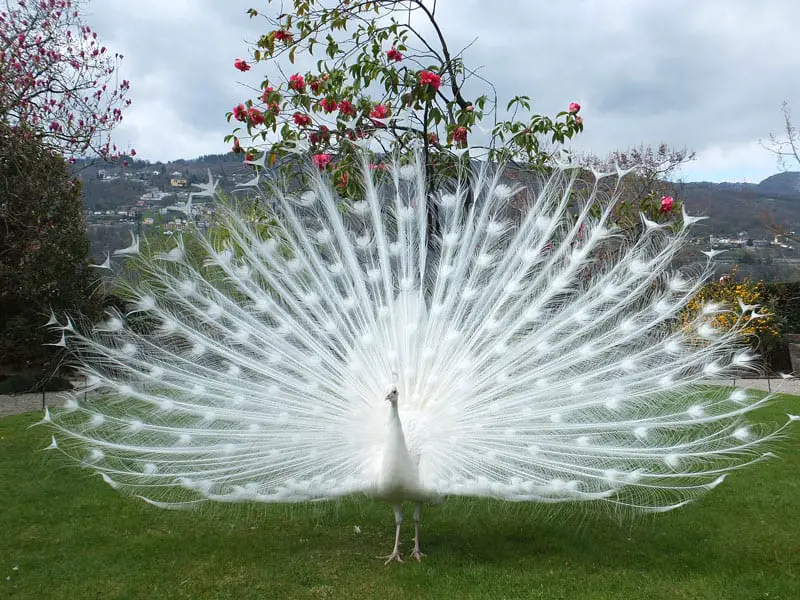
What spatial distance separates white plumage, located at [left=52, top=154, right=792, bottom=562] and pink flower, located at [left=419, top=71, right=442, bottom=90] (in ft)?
4.52

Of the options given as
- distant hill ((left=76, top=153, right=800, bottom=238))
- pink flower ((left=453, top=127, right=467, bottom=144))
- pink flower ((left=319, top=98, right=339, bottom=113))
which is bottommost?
pink flower ((left=453, top=127, right=467, bottom=144))

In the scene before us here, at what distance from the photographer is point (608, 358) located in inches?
192

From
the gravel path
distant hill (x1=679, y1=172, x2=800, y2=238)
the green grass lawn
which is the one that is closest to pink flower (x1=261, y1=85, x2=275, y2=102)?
the green grass lawn

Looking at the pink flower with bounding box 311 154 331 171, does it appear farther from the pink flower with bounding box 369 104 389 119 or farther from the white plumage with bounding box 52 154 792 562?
the pink flower with bounding box 369 104 389 119

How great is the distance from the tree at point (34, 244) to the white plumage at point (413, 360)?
25.7 feet

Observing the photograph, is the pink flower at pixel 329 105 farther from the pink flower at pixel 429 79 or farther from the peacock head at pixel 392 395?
the peacock head at pixel 392 395

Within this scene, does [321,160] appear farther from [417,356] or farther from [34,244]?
[34,244]

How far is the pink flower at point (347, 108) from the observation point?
6727 millimetres

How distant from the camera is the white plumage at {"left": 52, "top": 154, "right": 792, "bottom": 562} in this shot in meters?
4.54

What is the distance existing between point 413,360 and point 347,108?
2964mm

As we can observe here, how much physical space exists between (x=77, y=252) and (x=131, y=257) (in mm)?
8640

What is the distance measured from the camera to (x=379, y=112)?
260 inches

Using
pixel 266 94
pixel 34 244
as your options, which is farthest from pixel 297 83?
pixel 34 244

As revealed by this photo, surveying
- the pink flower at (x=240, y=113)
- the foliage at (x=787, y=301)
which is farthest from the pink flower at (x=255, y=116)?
the foliage at (x=787, y=301)
